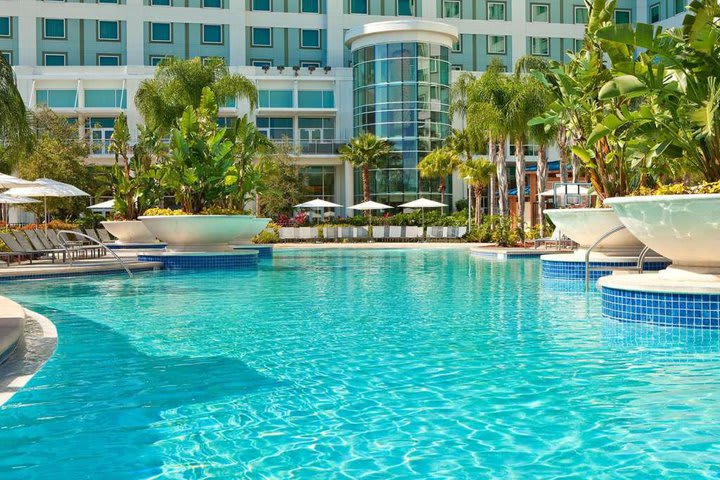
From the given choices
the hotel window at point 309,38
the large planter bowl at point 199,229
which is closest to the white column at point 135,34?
the hotel window at point 309,38

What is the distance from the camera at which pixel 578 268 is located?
1594cm

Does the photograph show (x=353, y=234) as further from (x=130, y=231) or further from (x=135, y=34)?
(x=135, y=34)

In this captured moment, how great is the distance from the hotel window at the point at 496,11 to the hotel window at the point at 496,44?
135 cm

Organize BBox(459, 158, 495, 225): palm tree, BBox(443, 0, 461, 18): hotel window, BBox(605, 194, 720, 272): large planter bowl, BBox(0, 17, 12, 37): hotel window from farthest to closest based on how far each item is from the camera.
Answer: BBox(443, 0, 461, 18): hotel window → BBox(0, 17, 12, 37): hotel window → BBox(459, 158, 495, 225): palm tree → BBox(605, 194, 720, 272): large planter bowl

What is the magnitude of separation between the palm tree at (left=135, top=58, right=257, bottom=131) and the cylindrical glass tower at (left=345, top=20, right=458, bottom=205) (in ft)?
48.4

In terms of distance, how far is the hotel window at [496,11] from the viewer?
57406 millimetres

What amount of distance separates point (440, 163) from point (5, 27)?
3025 cm

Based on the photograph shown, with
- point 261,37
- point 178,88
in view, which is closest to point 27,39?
point 261,37

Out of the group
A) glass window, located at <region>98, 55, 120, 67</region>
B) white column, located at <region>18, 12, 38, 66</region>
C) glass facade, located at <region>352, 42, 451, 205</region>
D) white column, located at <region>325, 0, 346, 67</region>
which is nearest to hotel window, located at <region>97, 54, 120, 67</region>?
glass window, located at <region>98, 55, 120, 67</region>

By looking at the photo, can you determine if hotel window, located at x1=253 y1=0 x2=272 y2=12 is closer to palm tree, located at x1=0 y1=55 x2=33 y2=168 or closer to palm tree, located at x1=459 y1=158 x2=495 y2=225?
palm tree, located at x1=459 y1=158 x2=495 y2=225

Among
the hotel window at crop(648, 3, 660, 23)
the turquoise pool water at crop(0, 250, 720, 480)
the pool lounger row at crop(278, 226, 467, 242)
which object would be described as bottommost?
the turquoise pool water at crop(0, 250, 720, 480)

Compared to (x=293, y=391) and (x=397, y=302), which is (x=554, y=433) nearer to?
(x=293, y=391)

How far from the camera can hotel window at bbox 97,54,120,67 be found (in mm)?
53656

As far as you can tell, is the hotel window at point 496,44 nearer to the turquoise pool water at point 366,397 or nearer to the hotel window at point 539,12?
the hotel window at point 539,12
